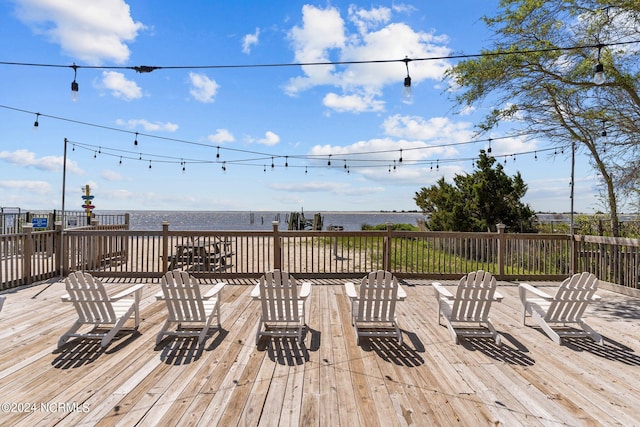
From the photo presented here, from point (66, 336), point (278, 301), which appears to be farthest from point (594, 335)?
point (66, 336)

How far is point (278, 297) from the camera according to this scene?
3.79 meters

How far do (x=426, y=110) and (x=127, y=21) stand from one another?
7178mm

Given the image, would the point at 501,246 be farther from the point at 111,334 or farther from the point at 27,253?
the point at 27,253

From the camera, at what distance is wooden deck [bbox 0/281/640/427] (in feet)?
7.59

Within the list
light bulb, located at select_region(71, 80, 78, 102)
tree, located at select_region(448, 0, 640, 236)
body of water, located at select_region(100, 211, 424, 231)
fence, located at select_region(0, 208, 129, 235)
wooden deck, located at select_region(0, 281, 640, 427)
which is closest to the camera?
wooden deck, located at select_region(0, 281, 640, 427)

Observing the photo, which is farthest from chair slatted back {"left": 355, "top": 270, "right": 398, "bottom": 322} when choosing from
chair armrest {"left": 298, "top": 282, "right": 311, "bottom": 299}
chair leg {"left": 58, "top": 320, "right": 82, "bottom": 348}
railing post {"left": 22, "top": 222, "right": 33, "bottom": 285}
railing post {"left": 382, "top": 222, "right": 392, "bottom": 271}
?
railing post {"left": 22, "top": 222, "right": 33, "bottom": 285}

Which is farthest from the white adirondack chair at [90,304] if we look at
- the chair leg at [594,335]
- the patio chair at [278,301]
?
the chair leg at [594,335]

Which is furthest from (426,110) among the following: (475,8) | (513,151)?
(513,151)

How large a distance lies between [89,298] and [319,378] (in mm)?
2834

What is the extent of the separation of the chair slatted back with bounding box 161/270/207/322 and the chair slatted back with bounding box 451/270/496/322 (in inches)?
120

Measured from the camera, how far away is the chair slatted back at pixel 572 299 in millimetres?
3893

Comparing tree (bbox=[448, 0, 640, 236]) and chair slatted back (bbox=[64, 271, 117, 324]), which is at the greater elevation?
tree (bbox=[448, 0, 640, 236])

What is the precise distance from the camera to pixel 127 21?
6.26m

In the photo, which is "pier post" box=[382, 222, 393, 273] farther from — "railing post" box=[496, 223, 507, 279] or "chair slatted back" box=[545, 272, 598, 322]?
"chair slatted back" box=[545, 272, 598, 322]
